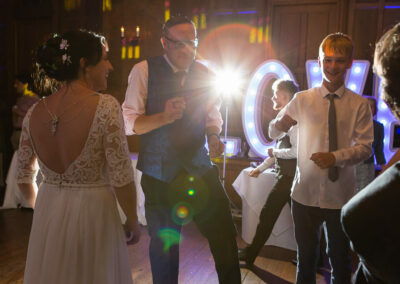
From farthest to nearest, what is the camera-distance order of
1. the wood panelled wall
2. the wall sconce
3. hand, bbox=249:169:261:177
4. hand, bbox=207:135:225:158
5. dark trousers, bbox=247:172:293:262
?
the wall sconce, the wood panelled wall, hand, bbox=249:169:261:177, dark trousers, bbox=247:172:293:262, hand, bbox=207:135:225:158

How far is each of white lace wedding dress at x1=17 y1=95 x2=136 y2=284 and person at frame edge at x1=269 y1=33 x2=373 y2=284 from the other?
1.03 metres

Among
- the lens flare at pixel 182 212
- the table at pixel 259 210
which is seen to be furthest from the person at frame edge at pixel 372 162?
the lens flare at pixel 182 212

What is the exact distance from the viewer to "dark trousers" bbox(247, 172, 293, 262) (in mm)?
3055

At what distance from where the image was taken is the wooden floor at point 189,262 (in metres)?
2.95

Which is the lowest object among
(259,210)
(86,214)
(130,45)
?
(259,210)

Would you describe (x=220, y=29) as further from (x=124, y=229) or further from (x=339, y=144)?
(x=124, y=229)

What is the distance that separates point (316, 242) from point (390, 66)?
149 cm

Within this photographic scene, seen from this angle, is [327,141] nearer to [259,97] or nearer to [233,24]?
→ [259,97]

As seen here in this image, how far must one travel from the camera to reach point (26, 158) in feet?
5.18

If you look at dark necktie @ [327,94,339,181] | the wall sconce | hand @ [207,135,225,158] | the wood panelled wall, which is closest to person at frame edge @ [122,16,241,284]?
hand @ [207,135,225,158]

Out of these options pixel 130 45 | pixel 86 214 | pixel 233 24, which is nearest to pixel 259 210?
pixel 86 214

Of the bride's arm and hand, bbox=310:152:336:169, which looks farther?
hand, bbox=310:152:336:169

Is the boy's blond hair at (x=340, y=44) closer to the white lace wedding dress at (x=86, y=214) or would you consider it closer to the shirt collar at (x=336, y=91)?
the shirt collar at (x=336, y=91)

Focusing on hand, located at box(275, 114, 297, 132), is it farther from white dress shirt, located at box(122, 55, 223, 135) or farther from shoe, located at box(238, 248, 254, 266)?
shoe, located at box(238, 248, 254, 266)
